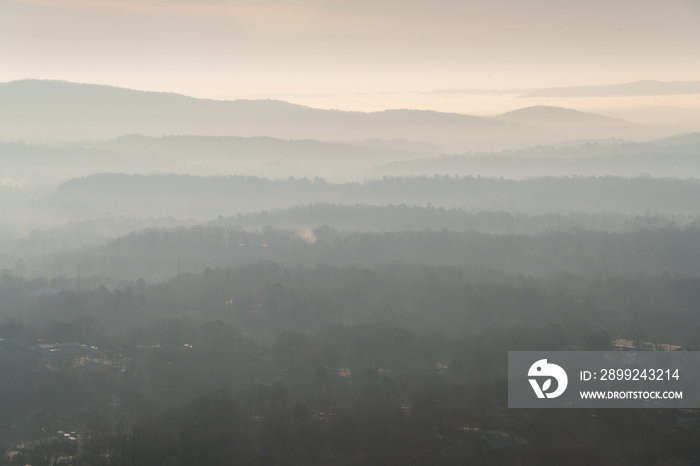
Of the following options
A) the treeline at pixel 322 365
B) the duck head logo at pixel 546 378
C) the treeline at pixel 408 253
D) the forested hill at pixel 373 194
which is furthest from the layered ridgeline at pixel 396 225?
the duck head logo at pixel 546 378

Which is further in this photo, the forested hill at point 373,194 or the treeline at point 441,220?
the forested hill at point 373,194

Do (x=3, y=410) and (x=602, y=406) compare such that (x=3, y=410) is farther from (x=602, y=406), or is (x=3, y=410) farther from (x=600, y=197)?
(x=600, y=197)

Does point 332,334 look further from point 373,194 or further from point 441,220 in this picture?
point 373,194

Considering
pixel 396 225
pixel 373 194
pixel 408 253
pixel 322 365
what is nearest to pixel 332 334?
pixel 322 365

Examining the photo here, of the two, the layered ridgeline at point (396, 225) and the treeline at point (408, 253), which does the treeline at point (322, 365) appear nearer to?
the treeline at point (408, 253)

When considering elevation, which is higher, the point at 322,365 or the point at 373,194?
the point at 373,194

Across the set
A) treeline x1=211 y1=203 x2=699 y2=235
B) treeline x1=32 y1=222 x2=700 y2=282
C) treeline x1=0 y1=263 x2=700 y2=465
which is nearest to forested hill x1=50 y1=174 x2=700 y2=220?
treeline x1=211 y1=203 x2=699 y2=235
